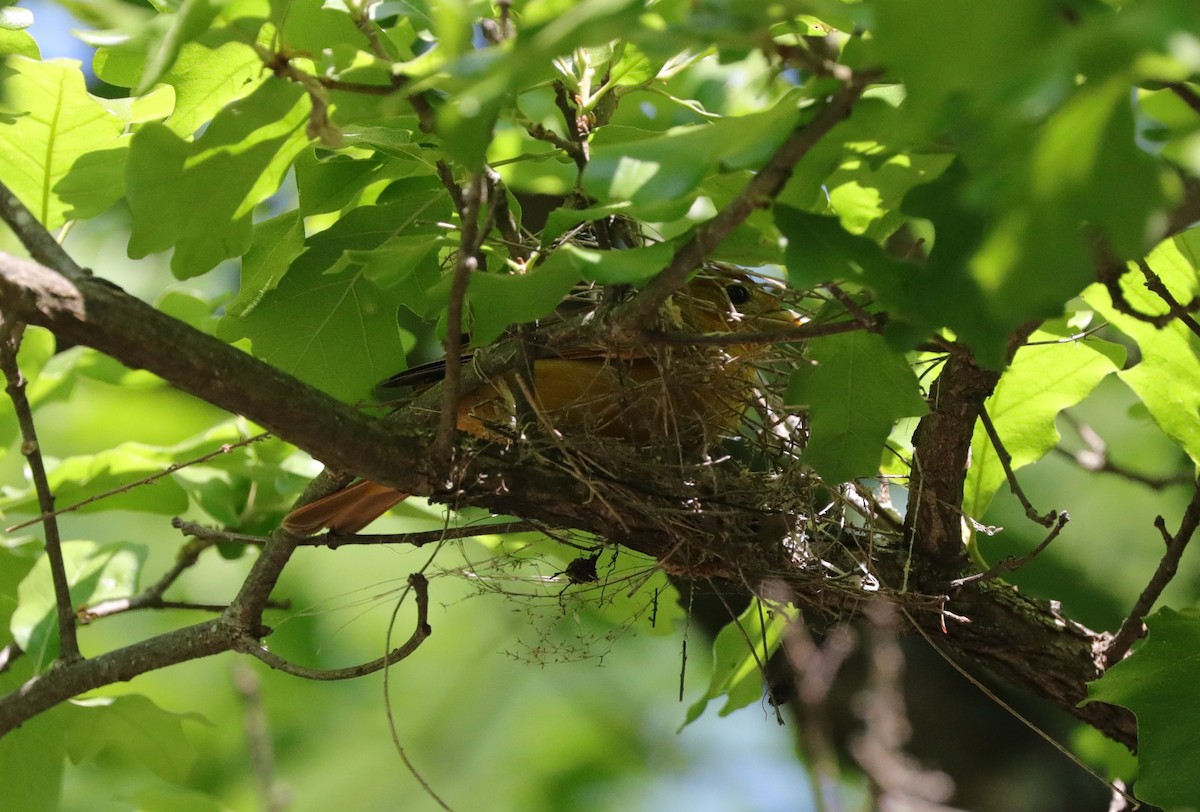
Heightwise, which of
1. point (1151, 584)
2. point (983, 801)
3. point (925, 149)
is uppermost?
point (925, 149)

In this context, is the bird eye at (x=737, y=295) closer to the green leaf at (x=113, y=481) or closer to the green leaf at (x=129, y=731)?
the green leaf at (x=113, y=481)

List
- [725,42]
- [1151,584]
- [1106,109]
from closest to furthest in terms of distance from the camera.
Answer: [1106,109] < [725,42] < [1151,584]

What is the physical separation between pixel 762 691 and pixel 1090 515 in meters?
2.23

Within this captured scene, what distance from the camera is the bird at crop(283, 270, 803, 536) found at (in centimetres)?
224

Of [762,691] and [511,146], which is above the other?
[511,146]

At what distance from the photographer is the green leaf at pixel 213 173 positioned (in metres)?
1.41

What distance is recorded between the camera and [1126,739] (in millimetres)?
2408

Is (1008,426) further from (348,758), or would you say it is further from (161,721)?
(348,758)

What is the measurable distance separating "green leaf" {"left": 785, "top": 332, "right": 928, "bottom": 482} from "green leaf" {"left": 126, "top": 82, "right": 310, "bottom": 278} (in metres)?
0.89

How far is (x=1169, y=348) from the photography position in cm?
211

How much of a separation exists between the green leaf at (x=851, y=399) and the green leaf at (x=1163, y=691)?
530 millimetres

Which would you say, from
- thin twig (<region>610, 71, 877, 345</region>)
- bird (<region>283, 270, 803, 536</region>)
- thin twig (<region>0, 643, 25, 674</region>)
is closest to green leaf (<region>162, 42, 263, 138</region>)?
thin twig (<region>610, 71, 877, 345</region>)

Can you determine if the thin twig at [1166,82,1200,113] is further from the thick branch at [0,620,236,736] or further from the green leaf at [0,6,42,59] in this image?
the thick branch at [0,620,236,736]

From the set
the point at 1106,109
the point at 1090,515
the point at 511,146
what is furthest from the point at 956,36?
the point at 1090,515
